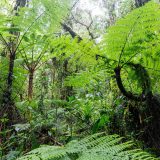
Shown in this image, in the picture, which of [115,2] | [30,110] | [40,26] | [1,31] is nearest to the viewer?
[30,110]

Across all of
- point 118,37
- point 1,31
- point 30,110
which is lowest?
point 30,110

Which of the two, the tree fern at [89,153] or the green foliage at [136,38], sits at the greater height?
the green foliage at [136,38]

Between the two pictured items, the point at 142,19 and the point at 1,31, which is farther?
the point at 1,31

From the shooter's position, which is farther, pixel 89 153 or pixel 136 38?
pixel 136 38

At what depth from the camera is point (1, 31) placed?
3.40 m

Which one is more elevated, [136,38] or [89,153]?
[136,38]

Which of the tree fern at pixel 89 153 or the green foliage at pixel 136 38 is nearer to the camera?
the tree fern at pixel 89 153

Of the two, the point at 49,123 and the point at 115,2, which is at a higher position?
the point at 115,2

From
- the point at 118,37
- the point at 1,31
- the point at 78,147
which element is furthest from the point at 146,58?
the point at 1,31

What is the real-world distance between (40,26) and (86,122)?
1.88 m

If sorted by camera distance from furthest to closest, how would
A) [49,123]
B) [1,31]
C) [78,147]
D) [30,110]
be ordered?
[1,31] < [30,110] < [49,123] < [78,147]

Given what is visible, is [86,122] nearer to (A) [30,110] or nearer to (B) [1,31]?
(A) [30,110]

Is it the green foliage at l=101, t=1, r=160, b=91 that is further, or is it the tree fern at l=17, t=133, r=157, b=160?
the green foliage at l=101, t=1, r=160, b=91

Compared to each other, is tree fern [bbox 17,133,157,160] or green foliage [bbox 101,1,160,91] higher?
green foliage [bbox 101,1,160,91]
